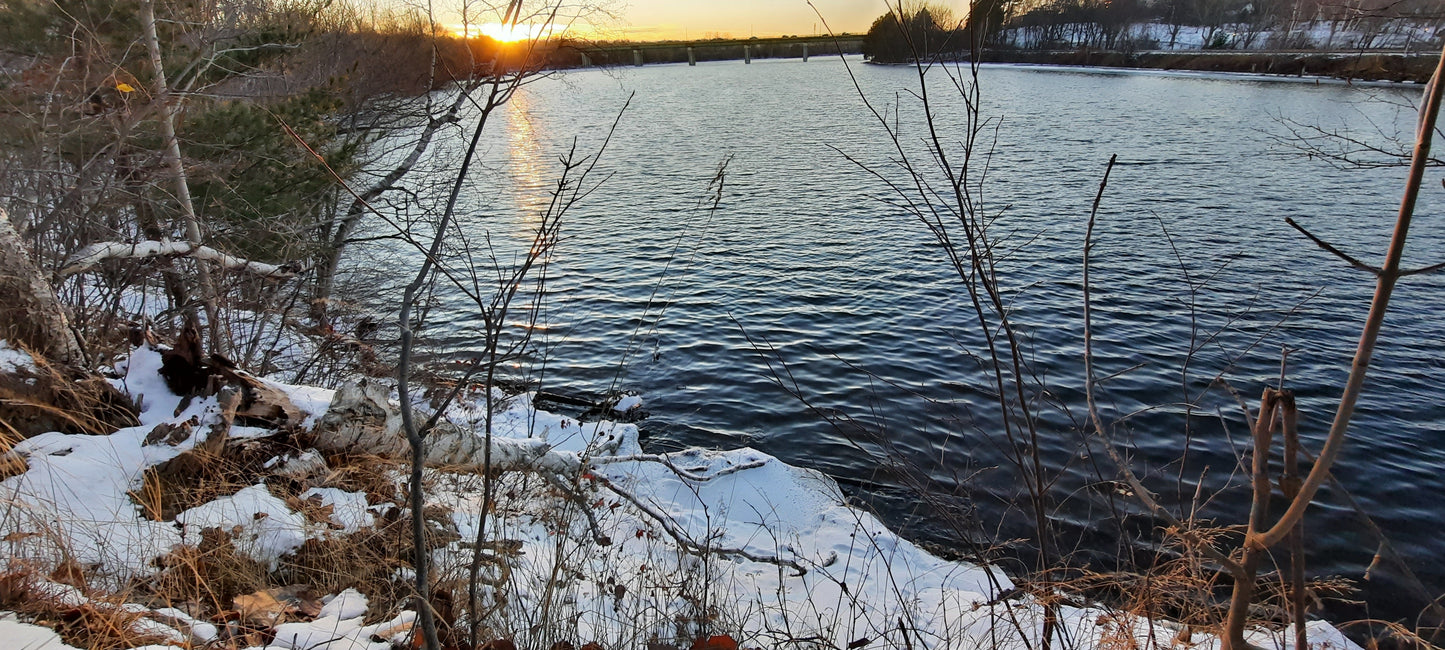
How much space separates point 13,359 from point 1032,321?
10.6m

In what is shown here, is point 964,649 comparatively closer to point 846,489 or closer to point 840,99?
point 846,489

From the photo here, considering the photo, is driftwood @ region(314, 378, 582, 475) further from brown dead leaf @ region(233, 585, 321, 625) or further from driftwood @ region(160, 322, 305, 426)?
brown dead leaf @ region(233, 585, 321, 625)

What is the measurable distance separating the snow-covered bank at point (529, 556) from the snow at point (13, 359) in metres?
0.43

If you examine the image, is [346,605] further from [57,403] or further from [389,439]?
[57,403]

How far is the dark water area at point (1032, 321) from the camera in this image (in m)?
6.44

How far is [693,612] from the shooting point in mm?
3348

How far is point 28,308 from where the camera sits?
440 cm

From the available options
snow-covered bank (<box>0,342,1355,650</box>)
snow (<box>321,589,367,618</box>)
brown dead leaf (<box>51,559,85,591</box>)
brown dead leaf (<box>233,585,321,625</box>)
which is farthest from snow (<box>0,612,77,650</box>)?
snow (<box>321,589,367,618</box>)

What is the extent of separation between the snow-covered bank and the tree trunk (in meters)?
0.35

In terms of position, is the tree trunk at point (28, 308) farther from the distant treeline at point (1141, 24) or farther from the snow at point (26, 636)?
the distant treeline at point (1141, 24)

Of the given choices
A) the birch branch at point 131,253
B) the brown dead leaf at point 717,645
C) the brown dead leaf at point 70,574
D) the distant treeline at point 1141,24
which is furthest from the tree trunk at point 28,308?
the distant treeline at point 1141,24

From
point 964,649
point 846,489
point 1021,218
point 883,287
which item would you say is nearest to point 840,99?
point 1021,218

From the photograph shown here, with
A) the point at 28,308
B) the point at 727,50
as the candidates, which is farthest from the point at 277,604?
the point at 727,50

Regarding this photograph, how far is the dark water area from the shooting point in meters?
6.44
